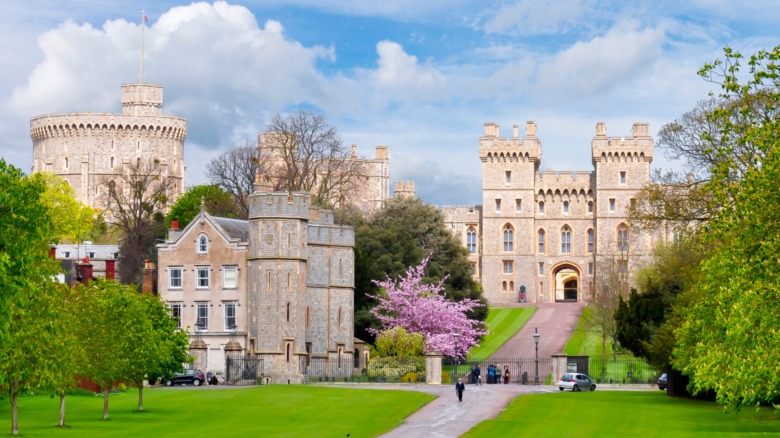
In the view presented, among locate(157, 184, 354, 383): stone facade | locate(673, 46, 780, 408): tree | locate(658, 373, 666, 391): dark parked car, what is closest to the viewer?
locate(673, 46, 780, 408): tree

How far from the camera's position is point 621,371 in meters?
60.2

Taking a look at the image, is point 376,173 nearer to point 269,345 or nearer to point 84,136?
point 84,136

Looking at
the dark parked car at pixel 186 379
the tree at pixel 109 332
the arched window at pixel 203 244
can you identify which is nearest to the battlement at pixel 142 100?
the arched window at pixel 203 244

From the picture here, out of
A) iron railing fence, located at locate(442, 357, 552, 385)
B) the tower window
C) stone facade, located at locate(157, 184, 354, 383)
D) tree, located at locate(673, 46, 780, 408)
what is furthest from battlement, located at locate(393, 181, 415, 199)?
tree, located at locate(673, 46, 780, 408)

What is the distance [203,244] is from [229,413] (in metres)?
20.3

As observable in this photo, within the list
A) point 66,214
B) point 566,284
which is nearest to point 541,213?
point 566,284

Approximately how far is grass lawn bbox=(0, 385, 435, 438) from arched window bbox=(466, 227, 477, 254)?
205ft

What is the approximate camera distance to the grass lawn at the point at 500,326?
236 ft

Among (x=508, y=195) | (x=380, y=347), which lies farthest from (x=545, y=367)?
(x=508, y=195)

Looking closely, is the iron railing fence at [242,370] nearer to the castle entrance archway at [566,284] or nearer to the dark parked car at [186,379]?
the dark parked car at [186,379]

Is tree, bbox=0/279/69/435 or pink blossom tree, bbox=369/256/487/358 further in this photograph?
pink blossom tree, bbox=369/256/487/358

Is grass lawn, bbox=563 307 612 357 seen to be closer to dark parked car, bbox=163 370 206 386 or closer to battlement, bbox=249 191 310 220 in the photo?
battlement, bbox=249 191 310 220

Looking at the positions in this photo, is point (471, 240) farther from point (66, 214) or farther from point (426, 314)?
point (426, 314)

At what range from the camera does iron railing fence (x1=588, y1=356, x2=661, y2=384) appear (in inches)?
2164
